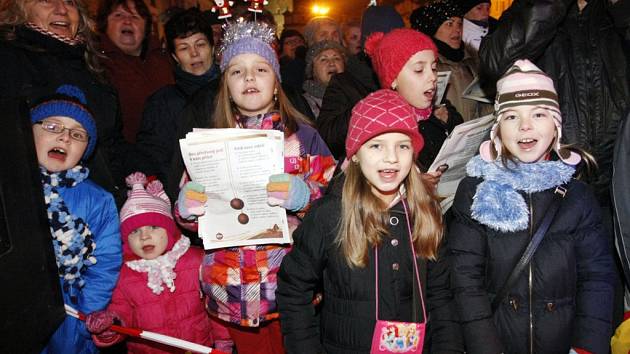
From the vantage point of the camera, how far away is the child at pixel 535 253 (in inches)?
93.9

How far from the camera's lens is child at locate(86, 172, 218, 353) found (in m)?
3.07

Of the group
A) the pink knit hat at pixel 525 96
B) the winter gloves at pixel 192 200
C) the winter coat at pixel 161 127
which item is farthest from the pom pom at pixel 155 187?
the pink knit hat at pixel 525 96

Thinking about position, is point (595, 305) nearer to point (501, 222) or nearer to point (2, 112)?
point (501, 222)

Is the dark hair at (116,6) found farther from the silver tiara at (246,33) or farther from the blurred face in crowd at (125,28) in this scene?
the silver tiara at (246,33)

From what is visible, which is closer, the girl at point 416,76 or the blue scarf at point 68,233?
the blue scarf at point 68,233

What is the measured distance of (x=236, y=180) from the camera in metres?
2.62

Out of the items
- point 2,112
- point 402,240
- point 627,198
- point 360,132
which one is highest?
point 2,112

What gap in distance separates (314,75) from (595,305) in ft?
10.1

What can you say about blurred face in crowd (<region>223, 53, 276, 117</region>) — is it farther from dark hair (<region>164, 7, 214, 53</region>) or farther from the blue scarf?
dark hair (<region>164, 7, 214, 53</region>)

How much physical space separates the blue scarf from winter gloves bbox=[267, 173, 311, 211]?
42.3 inches

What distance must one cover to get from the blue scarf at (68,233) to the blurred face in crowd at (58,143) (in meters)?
0.06

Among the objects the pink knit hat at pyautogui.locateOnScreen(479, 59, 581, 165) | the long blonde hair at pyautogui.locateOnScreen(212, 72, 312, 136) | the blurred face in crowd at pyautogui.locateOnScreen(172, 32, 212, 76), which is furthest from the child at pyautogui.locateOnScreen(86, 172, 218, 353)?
the pink knit hat at pyautogui.locateOnScreen(479, 59, 581, 165)

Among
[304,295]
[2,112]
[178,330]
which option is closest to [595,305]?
[304,295]

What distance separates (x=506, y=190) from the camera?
242 cm
